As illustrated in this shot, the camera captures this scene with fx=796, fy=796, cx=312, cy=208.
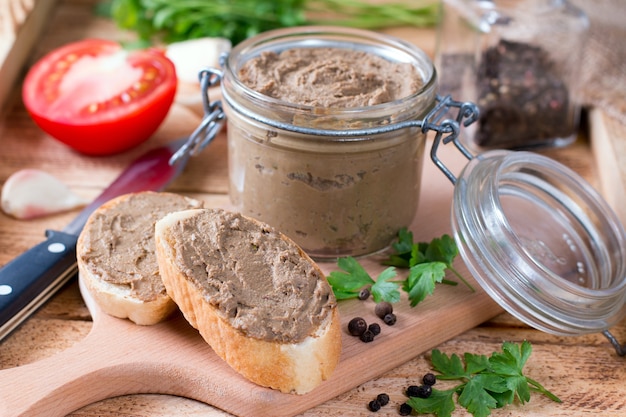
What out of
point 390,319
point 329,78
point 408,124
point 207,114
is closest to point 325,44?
point 329,78

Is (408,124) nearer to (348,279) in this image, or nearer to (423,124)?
(423,124)

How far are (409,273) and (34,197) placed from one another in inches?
56.3

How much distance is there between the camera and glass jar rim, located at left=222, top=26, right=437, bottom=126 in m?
2.35

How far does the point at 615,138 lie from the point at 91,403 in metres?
2.32

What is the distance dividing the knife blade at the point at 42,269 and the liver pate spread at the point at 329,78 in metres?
0.70

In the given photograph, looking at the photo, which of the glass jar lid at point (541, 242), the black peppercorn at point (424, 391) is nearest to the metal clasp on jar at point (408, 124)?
the glass jar lid at point (541, 242)

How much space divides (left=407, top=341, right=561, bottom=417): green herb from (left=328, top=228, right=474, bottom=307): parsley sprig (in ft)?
0.69

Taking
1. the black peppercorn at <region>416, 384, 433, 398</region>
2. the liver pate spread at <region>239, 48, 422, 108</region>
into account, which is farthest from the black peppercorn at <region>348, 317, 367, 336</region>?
the liver pate spread at <region>239, 48, 422, 108</region>

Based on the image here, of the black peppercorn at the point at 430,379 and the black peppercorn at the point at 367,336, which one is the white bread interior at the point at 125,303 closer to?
the black peppercorn at the point at 367,336

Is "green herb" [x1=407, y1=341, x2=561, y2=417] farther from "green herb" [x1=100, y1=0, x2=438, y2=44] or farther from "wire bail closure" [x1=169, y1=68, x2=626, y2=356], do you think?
"green herb" [x1=100, y1=0, x2=438, y2=44]

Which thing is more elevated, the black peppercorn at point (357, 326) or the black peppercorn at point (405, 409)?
the black peppercorn at point (357, 326)

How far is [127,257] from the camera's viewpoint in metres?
2.41

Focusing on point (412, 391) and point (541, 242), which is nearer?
point (412, 391)

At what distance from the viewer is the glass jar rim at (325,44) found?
2348 millimetres
